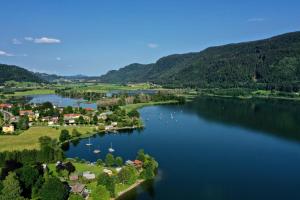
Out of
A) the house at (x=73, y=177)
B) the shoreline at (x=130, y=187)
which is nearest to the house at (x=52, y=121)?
the house at (x=73, y=177)

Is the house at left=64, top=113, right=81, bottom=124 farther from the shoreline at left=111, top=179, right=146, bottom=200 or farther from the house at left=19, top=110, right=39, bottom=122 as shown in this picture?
the shoreline at left=111, top=179, right=146, bottom=200

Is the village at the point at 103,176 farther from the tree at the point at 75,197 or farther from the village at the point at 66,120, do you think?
the village at the point at 66,120

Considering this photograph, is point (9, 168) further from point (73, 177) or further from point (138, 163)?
point (138, 163)

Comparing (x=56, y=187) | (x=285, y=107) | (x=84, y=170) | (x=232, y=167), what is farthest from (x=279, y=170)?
(x=285, y=107)

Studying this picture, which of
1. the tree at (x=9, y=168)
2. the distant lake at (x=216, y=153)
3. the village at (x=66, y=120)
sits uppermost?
the tree at (x=9, y=168)

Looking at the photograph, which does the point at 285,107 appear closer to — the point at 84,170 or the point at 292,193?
the point at 292,193
